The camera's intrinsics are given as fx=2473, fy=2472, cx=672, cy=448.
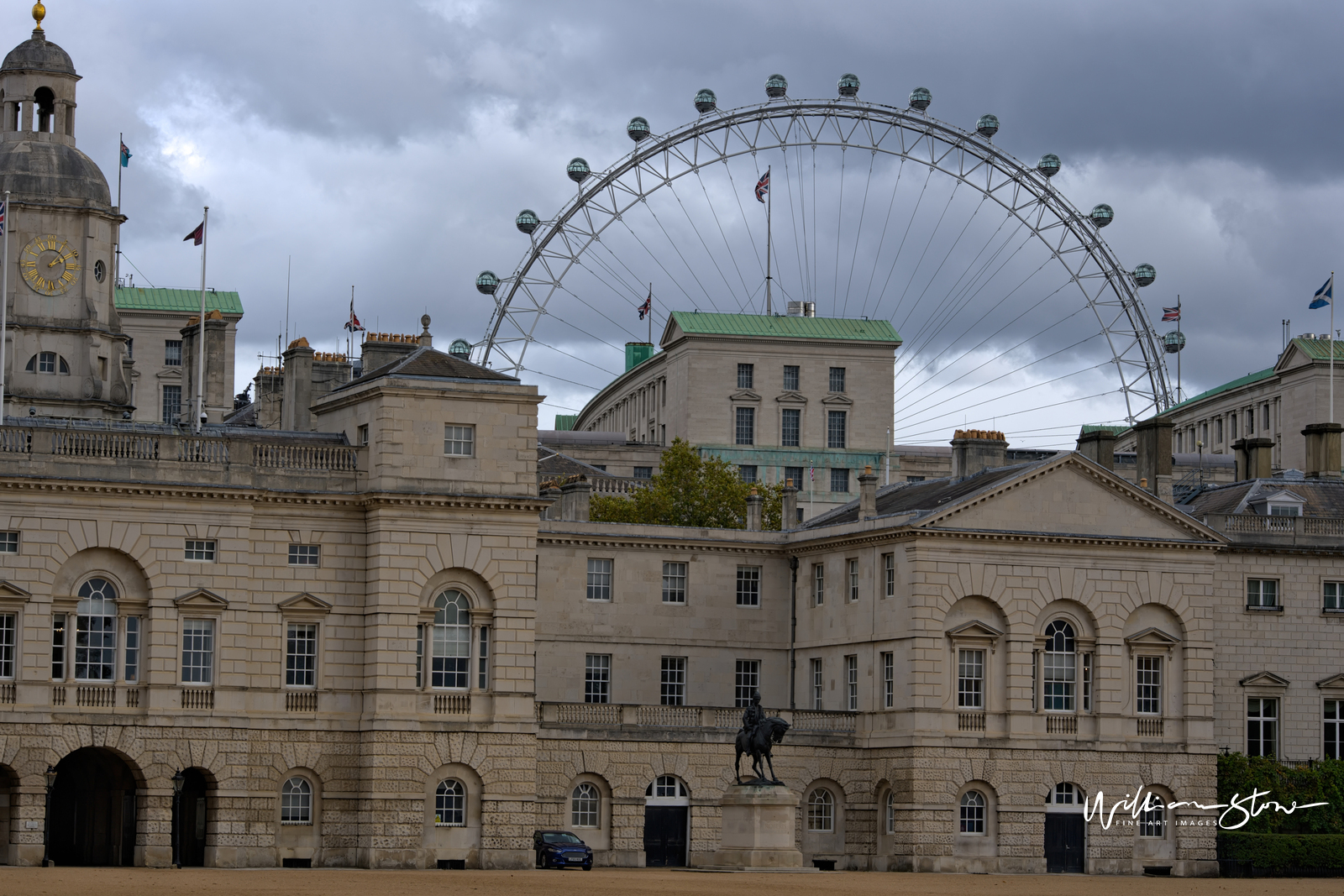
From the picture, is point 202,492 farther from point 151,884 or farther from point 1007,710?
point 1007,710

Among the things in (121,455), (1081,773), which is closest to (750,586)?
(1081,773)

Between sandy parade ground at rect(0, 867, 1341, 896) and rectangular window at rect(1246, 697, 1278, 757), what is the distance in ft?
25.4

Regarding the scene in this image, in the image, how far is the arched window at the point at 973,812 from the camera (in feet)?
247

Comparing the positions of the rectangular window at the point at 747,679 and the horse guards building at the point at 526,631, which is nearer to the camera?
the horse guards building at the point at 526,631

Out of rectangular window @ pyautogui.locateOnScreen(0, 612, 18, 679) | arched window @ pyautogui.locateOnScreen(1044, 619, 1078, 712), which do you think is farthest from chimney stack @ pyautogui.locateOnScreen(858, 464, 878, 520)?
rectangular window @ pyautogui.locateOnScreen(0, 612, 18, 679)

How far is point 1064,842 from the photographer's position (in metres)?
76.3

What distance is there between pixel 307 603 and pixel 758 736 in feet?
42.9

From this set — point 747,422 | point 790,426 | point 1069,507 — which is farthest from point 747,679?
point 790,426

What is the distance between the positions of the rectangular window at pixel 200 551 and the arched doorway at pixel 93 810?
19.1 ft

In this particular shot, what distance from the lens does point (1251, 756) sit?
79.9 m

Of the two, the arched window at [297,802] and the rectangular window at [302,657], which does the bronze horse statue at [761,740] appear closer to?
the arched window at [297,802]

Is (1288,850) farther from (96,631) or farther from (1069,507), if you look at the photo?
(96,631)

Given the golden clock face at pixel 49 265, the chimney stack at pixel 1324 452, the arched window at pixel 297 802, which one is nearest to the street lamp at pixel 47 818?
the arched window at pixel 297 802

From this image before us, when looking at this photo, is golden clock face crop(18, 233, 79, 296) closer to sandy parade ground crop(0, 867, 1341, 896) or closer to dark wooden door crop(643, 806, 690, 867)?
sandy parade ground crop(0, 867, 1341, 896)
